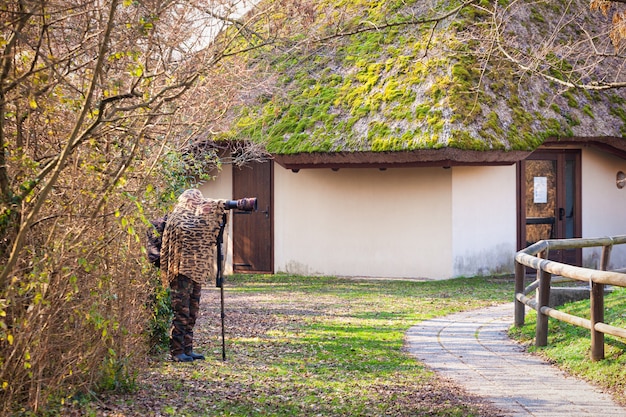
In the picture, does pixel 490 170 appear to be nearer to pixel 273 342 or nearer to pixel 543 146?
pixel 543 146

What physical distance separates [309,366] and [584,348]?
7.83 ft

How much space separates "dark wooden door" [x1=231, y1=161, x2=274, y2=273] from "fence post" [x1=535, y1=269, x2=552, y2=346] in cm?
927

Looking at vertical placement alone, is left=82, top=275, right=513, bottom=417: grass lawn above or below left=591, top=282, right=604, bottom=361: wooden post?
below

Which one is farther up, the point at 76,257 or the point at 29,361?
the point at 76,257

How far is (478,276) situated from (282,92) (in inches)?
184

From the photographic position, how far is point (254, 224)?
57.2 feet

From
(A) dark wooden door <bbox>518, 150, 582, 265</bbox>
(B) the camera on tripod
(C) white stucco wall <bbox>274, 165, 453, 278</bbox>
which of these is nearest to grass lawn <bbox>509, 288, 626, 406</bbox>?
→ (B) the camera on tripod

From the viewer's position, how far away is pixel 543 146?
16.1 metres

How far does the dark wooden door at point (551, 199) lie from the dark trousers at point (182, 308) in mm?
9537

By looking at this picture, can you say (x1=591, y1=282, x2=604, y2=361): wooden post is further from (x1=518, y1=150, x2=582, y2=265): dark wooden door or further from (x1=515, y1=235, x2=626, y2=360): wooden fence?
(x1=518, y1=150, x2=582, y2=265): dark wooden door

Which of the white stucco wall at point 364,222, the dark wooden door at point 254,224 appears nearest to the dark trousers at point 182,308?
the white stucco wall at point 364,222

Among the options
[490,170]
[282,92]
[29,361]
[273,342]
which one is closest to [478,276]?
[490,170]

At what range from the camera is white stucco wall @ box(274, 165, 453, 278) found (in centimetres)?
1527

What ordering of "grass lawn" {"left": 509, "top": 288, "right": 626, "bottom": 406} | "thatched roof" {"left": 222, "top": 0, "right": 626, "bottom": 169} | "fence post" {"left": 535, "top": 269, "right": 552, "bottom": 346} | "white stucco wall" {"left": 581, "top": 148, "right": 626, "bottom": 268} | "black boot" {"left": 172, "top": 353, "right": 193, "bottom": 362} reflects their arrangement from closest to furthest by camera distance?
"grass lawn" {"left": 509, "top": 288, "right": 626, "bottom": 406} → "black boot" {"left": 172, "top": 353, "right": 193, "bottom": 362} → "fence post" {"left": 535, "top": 269, "right": 552, "bottom": 346} → "thatched roof" {"left": 222, "top": 0, "right": 626, "bottom": 169} → "white stucco wall" {"left": 581, "top": 148, "right": 626, "bottom": 268}
